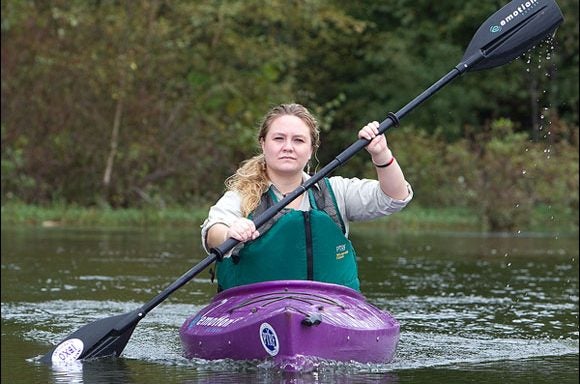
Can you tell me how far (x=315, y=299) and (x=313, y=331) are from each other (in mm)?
280

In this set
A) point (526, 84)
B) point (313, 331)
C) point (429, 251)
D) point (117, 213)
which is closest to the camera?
point (313, 331)

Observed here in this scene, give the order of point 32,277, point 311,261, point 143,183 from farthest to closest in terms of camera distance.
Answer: point 143,183 < point 32,277 < point 311,261

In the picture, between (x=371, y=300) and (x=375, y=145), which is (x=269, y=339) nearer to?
(x=375, y=145)

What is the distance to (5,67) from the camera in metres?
18.6

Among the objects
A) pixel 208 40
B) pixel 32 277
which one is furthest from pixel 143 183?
pixel 32 277

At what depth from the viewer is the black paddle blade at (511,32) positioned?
24.2 ft

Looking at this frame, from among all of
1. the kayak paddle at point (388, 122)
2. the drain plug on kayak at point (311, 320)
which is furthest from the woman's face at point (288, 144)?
the drain plug on kayak at point (311, 320)

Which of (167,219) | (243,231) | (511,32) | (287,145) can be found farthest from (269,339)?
(167,219)

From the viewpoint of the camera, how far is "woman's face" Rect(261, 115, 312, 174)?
21.1 ft

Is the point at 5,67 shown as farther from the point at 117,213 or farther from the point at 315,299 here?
the point at 315,299

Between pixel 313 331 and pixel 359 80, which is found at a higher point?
pixel 359 80

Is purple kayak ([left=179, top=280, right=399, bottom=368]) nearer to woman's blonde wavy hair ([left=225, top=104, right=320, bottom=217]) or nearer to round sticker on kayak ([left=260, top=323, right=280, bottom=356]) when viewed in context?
round sticker on kayak ([left=260, top=323, right=280, bottom=356])

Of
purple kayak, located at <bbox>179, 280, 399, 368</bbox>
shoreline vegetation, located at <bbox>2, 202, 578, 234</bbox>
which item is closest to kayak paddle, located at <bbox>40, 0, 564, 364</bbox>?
purple kayak, located at <bbox>179, 280, 399, 368</bbox>

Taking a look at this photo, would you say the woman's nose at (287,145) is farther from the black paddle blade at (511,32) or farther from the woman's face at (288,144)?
the black paddle blade at (511,32)
